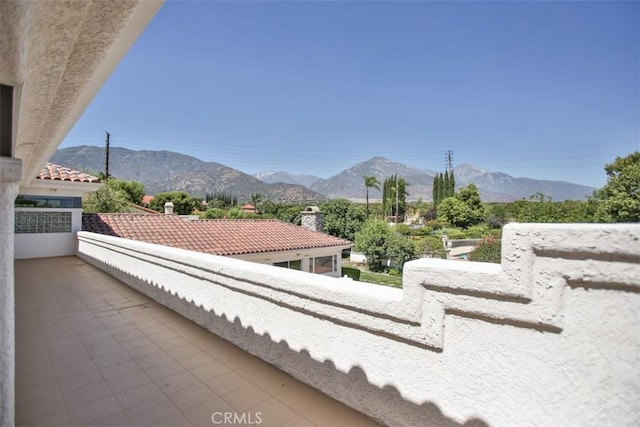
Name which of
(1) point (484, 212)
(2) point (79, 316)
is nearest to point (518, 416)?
(2) point (79, 316)

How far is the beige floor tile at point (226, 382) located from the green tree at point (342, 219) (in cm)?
3867

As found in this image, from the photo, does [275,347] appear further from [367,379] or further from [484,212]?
[484,212]

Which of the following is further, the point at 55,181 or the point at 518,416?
the point at 55,181

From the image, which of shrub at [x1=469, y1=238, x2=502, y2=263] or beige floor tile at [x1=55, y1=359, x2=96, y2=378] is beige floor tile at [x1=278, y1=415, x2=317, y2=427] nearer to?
beige floor tile at [x1=55, y1=359, x2=96, y2=378]

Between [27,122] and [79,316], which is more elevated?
[27,122]

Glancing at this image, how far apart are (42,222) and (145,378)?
12579 mm

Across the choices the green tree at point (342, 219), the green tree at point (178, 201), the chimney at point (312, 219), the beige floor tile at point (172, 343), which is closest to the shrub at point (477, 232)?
the green tree at point (342, 219)

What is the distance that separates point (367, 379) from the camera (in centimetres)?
236

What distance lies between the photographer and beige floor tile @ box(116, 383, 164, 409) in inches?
106

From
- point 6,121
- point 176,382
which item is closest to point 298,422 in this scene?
point 176,382

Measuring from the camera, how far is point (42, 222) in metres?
12.0

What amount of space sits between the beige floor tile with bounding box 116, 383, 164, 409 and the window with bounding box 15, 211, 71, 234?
12.5m

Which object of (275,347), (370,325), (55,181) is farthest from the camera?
(55,181)

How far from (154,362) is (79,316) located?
2.64 m
